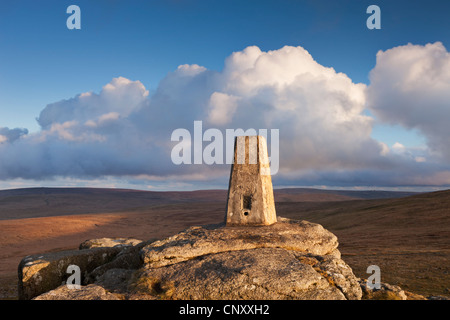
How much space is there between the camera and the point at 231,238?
30.0 feet

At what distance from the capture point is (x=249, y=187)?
1050 cm

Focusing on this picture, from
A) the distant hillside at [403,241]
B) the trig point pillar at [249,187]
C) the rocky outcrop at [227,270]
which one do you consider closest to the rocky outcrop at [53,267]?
the rocky outcrop at [227,270]

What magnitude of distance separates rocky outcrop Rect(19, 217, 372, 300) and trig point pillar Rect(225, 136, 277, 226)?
426 millimetres

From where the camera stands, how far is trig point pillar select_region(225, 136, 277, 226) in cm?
1038

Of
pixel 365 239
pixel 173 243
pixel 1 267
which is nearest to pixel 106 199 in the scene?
pixel 1 267

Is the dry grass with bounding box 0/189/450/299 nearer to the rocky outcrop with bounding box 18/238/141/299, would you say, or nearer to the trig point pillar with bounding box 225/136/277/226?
the rocky outcrop with bounding box 18/238/141/299

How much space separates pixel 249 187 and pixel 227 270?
3.67 meters

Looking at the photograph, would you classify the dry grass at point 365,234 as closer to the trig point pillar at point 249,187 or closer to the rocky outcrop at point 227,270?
the rocky outcrop at point 227,270

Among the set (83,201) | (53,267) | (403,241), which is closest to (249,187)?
(53,267)

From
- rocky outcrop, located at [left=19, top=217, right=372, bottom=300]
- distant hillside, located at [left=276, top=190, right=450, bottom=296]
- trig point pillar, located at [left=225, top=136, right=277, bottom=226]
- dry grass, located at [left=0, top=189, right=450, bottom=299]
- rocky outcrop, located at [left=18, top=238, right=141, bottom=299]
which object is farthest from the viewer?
dry grass, located at [left=0, top=189, right=450, bottom=299]

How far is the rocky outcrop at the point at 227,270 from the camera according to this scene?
6746 millimetres

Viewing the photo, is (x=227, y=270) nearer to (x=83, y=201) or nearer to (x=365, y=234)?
(x=365, y=234)

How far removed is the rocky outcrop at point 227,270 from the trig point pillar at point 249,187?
1.40 ft

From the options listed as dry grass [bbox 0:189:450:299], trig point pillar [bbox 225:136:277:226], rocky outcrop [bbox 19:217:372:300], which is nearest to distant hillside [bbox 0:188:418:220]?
dry grass [bbox 0:189:450:299]
